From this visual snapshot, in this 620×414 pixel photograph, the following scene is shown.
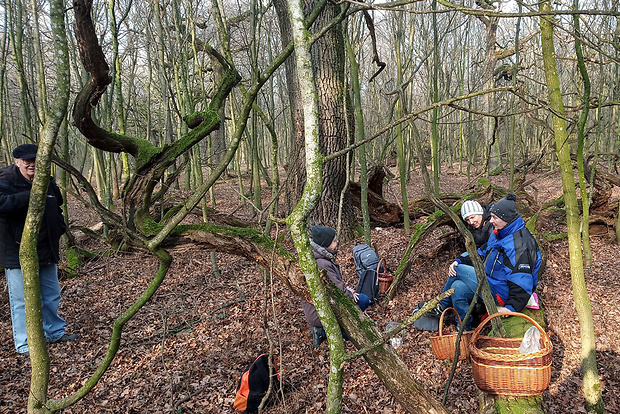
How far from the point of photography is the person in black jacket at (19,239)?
150 inches

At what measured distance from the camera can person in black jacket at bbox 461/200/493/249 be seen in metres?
4.57

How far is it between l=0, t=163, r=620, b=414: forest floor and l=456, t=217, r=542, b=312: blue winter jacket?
71 cm

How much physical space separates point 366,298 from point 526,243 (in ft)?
6.28

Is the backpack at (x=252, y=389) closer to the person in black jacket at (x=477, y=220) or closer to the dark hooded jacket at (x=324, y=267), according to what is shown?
the dark hooded jacket at (x=324, y=267)

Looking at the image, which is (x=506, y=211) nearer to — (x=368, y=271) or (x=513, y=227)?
(x=513, y=227)

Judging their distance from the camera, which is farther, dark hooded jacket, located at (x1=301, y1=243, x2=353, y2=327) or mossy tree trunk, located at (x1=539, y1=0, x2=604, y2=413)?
→ dark hooded jacket, located at (x1=301, y1=243, x2=353, y2=327)

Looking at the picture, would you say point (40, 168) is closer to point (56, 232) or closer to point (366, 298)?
point (56, 232)

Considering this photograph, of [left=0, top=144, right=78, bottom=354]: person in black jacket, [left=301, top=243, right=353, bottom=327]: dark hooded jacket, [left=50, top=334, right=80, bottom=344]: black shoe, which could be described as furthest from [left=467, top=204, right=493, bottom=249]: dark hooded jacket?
[left=50, top=334, right=80, bottom=344]: black shoe

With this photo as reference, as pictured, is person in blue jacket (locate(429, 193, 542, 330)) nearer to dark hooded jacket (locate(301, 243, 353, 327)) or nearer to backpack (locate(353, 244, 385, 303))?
backpack (locate(353, 244, 385, 303))

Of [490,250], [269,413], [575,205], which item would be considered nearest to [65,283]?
[269,413]

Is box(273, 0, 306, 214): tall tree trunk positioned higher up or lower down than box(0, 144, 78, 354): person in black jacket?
higher up

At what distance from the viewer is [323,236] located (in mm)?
4117

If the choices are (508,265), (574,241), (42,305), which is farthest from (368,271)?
(42,305)

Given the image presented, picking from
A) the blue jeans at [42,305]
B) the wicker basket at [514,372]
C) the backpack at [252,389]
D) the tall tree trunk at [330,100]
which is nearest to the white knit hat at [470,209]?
the wicker basket at [514,372]
